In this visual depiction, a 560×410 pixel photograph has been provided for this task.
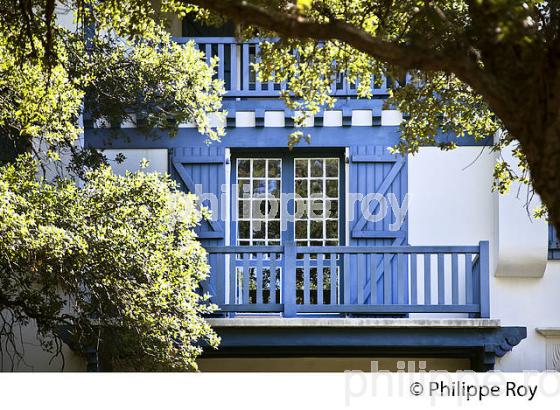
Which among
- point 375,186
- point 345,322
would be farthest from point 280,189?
point 345,322

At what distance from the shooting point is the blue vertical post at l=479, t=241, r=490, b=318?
12.1m

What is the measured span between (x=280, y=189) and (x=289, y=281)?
1.44 m

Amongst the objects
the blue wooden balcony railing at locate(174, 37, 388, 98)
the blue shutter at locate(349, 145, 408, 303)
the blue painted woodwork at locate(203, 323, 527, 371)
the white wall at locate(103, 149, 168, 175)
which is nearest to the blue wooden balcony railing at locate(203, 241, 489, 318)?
the blue painted woodwork at locate(203, 323, 527, 371)

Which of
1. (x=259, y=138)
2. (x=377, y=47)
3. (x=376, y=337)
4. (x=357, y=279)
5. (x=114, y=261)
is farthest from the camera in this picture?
(x=259, y=138)

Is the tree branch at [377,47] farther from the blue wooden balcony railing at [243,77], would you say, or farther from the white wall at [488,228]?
the white wall at [488,228]

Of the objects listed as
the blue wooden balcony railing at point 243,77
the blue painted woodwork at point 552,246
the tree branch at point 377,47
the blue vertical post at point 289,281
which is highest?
the blue wooden balcony railing at point 243,77

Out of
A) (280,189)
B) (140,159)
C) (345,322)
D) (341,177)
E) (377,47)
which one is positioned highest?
(377,47)

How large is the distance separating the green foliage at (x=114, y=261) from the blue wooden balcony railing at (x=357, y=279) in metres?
1.40

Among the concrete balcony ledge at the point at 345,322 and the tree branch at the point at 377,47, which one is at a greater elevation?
the tree branch at the point at 377,47

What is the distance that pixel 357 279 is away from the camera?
12508mm

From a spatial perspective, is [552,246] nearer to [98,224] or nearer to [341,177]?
[341,177]

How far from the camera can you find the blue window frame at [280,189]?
43.3 ft

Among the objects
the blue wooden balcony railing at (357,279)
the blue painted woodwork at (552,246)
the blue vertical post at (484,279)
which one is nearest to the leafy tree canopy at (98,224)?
the blue wooden balcony railing at (357,279)
